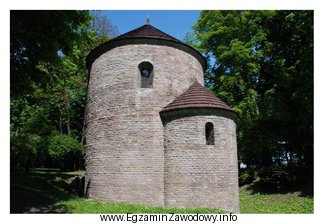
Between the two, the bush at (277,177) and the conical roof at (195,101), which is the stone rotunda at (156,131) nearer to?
the conical roof at (195,101)

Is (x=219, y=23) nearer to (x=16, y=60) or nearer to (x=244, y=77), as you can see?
(x=244, y=77)

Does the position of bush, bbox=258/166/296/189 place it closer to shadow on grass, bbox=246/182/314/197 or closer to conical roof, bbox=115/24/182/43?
shadow on grass, bbox=246/182/314/197

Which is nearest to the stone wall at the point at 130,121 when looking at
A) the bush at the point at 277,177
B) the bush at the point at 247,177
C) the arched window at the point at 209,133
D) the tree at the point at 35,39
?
the arched window at the point at 209,133

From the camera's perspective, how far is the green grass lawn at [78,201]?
11180mm

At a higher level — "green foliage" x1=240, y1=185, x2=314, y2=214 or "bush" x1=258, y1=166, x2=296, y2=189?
"bush" x1=258, y1=166, x2=296, y2=189

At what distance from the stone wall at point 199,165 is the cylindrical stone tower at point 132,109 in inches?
26.3

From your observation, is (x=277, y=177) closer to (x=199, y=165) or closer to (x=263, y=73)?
(x=263, y=73)

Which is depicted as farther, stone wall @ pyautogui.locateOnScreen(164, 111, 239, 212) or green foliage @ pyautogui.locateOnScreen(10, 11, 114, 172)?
stone wall @ pyautogui.locateOnScreen(164, 111, 239, 212)

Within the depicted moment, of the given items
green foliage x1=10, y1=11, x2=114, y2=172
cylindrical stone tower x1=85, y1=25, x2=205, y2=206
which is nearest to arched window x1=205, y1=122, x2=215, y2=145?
cylindrical stone tower x1=85, y1=25, x2=205, y2=206

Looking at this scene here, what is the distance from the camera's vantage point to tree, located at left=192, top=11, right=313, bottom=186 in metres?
21.3

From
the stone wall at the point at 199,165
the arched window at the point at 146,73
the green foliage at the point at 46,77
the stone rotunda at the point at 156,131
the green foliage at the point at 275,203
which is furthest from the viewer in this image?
the green foliage at the point at 275,203

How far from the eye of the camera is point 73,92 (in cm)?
3139

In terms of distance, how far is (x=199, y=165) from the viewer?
13.7m

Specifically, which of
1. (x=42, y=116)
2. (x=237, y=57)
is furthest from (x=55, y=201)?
(x=42, y=116)
